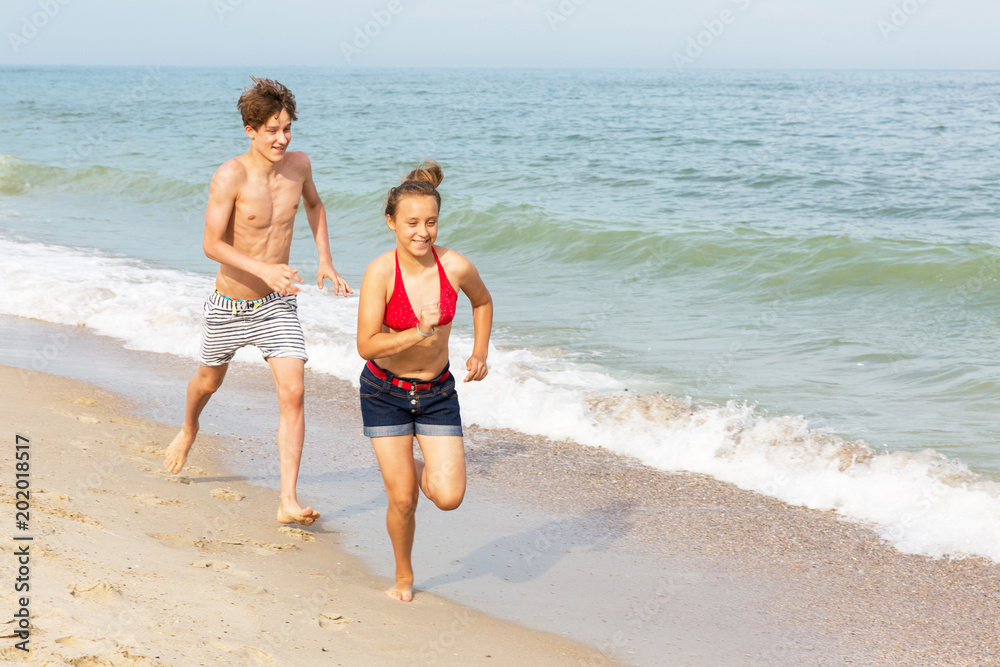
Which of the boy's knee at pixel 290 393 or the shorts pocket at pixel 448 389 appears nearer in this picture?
the shorts pocket at pixel 448 389

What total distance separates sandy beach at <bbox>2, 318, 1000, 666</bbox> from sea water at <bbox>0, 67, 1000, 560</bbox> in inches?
22.8

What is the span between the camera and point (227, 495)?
453 cm

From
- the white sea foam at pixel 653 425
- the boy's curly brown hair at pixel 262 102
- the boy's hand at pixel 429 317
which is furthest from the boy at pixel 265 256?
the white sea foam at pixel 653 425

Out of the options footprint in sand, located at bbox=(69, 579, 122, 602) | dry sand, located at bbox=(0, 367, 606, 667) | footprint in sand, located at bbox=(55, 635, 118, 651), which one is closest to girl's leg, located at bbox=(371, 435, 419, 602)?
dry sand, located at bbox=(0, 367, 606, 667)

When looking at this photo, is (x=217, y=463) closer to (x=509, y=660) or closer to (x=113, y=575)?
(x=113, y=575)

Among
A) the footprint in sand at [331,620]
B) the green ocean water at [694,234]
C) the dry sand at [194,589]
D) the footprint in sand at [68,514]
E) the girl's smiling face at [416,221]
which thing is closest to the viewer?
the dry sand at [194,589]

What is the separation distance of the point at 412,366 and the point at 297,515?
3.49ft

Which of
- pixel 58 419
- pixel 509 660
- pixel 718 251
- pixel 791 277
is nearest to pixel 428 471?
pixel 509 660

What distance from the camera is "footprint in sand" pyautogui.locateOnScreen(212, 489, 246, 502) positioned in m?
4.50

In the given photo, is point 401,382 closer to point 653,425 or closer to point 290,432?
point 290,432

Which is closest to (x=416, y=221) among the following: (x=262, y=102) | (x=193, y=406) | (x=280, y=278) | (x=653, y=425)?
(x=280, y=278)

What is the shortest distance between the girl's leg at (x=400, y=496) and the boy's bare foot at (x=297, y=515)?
650 millimetres

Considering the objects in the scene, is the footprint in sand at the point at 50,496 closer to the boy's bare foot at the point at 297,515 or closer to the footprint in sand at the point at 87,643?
the boy's bare foot at the point at 297,515

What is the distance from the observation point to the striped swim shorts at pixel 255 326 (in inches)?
164
